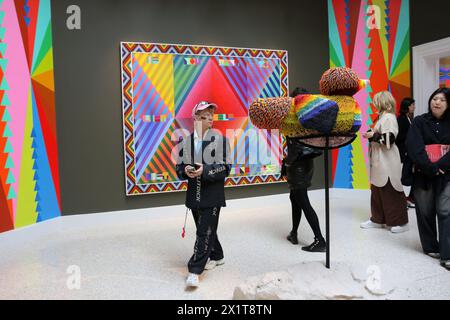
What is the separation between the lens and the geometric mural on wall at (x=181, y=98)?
454 cm

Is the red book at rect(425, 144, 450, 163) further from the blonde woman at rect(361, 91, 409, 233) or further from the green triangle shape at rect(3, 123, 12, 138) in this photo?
the green triangle shape at rect(3, 123, 12, 138)

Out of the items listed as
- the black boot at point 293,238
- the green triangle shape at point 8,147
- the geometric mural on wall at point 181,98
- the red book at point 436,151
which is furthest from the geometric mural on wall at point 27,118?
the red book at point 436,151

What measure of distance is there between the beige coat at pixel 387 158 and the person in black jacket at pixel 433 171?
67 centimetres

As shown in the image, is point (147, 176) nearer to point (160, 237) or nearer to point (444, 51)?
point (160, 237)

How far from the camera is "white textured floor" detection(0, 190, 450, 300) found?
2.54m

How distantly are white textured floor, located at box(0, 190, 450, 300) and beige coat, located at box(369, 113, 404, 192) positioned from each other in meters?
0.53

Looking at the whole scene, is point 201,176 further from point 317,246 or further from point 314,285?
point 317,246

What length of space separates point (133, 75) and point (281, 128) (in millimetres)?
2728

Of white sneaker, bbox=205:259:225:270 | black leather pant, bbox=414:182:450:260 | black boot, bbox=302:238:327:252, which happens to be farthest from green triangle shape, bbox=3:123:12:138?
black leather pant, bbox=414:182:450:260

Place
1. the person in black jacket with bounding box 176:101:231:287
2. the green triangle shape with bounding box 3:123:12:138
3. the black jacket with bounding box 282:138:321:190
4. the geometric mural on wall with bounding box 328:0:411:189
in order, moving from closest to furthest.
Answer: the person in black jacket with bounding box 176:101:231:287 < the black jacket with bounding box 282:138:321:190 < the green triangle shape with bounding box 3:123:12:138 < the geometric mural on wall with bounding box 328:0:411:189

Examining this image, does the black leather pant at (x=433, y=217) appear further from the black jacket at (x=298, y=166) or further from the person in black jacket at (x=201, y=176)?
the person in black jacket at (x=201, y=176)

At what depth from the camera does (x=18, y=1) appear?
3.78m

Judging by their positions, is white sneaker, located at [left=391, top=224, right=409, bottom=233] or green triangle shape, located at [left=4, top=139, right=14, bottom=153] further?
white sneaker, located at [left=391, top=224, right=409, bottom=233]

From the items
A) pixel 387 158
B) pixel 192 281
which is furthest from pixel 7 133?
pixel 387 158
